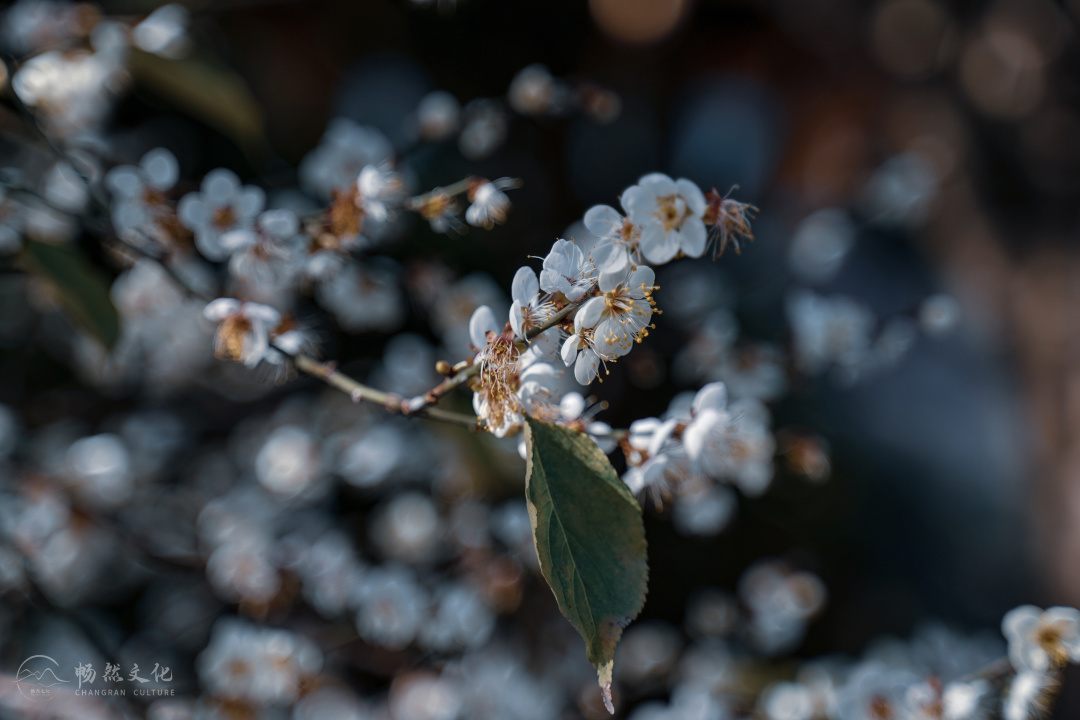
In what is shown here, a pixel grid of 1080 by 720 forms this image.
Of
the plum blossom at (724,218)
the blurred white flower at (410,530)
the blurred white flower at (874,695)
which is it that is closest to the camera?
the plum blossom at (724,218)

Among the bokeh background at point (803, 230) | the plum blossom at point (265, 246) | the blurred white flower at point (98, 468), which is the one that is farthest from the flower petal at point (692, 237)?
the blurred white flower at point (98, 468)

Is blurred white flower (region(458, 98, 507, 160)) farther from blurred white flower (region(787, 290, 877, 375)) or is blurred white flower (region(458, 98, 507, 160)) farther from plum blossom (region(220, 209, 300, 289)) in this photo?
blurred white flower (region(787, 290, 877, 375))

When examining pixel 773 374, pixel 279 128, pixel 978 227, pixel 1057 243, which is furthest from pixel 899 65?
pixel 279 128

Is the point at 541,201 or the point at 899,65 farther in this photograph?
the point at 899,65

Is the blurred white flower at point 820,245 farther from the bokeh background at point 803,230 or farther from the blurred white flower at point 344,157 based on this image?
the blurred white flower at point 344,157

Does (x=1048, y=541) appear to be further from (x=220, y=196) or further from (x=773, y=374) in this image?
(x=220, y=196)

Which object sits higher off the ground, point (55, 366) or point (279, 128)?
point (279, 128)
